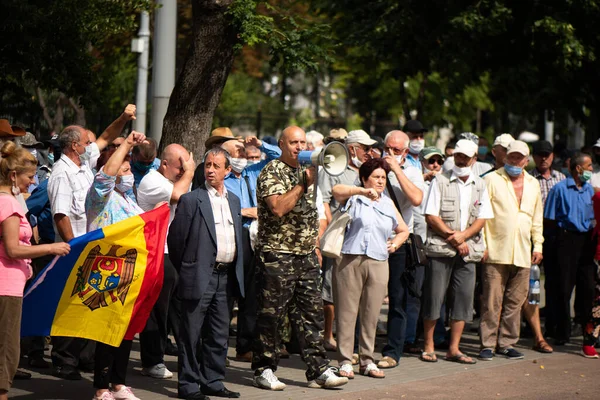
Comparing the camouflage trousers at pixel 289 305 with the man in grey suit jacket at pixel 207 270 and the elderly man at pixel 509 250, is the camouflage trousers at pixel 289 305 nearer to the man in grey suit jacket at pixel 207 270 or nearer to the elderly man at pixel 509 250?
the man in grey suit jacket at pixel 207 270

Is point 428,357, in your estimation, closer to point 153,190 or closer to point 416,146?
point 416,146

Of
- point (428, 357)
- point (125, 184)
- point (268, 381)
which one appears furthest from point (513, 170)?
point (125, 184)

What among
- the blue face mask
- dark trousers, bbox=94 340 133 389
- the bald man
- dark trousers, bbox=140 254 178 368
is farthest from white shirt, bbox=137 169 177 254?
dark trousers, bbox=94 340 133 389

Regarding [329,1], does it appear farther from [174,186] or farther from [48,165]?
[174,186]

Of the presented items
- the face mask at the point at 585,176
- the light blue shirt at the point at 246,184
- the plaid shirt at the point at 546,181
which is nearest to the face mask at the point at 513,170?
the face mask at the point at 585,176

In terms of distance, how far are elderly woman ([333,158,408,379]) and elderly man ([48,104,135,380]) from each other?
2223mm

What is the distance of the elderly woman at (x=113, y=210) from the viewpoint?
8.09 m

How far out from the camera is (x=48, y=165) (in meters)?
11.8

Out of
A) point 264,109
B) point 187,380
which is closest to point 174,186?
point 187,380

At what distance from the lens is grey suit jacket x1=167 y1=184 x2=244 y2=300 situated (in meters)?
8.52

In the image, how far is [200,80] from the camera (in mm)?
11898

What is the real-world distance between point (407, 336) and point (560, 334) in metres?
2.21

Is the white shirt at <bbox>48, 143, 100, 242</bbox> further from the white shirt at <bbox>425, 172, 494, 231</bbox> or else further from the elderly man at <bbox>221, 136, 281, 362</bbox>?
the white shirt at <bbox>425, 172, 494, 231</bbox>

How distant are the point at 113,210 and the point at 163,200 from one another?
0.52m
